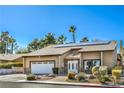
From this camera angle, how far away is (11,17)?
24672 mm

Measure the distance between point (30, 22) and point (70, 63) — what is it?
5.66 meters

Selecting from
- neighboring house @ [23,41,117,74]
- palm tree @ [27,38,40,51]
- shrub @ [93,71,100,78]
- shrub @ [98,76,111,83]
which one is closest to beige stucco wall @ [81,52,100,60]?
neighboring house @ [23,41,117,74]

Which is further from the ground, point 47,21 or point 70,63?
point 47,21

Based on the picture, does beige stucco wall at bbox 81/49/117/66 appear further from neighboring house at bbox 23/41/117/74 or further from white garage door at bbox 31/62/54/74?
white garage door at bbox 31/62/54/74

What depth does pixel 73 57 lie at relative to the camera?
27.1 metres

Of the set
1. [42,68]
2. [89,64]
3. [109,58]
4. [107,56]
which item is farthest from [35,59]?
[109,58]

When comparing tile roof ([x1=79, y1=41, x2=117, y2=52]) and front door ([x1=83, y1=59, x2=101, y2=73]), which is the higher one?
tile roof ([x1=79, y1=41, x2=117, y2=52])

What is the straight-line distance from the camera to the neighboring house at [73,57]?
83.8 feet

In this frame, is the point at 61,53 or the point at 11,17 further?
the point at 61,53

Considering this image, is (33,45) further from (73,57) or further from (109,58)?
Answer: (109,58)

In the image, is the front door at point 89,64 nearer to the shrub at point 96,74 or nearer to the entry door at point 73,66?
the entry door at point 73,66

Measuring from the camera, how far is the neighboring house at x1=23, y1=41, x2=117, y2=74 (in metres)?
25.5
